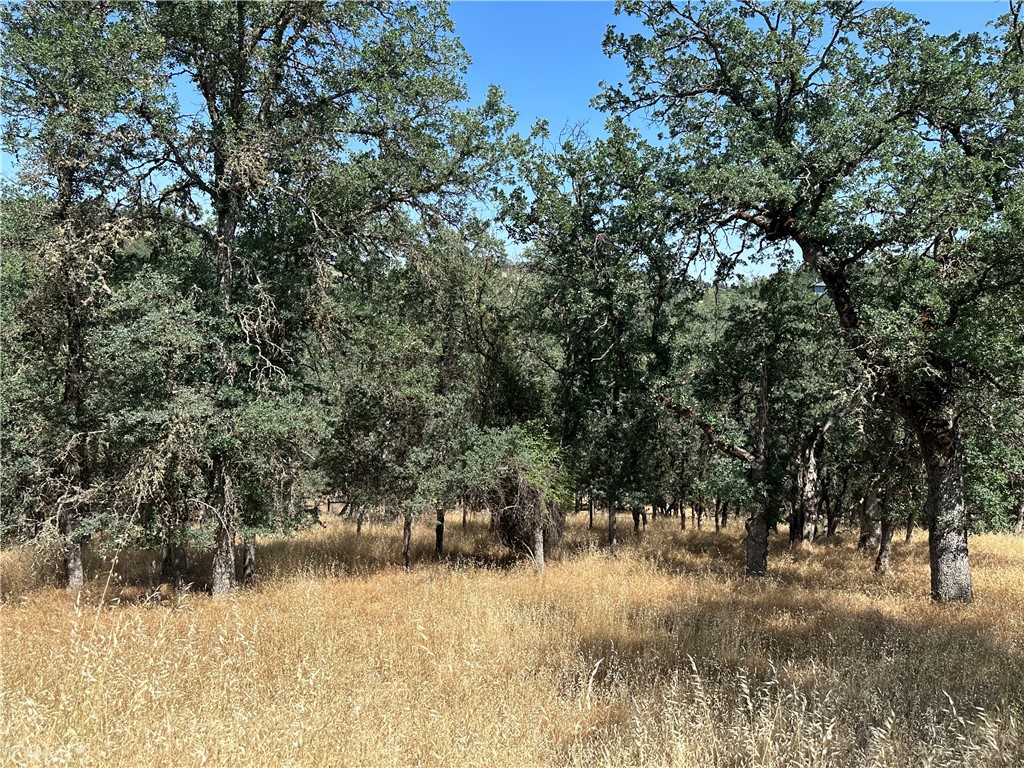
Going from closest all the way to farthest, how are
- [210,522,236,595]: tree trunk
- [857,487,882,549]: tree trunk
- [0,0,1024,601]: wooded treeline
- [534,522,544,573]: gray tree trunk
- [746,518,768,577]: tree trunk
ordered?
1. [0,0,1024,601]: wooded treeline
2. [210,522,236,595]: tree trunk
3. [746,518,768,577]: tree trunk
4. [534,522,544,573]: gray tree trunk
5. [857,487,882,549]: tree trunk

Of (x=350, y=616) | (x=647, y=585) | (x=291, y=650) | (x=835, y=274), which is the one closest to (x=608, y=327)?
(x=835, y=274)

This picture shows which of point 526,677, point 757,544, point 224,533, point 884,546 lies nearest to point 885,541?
point 884,546

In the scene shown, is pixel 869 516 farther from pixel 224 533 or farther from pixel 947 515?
pixel 224 533

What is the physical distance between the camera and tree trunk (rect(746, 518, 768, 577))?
12.9 m

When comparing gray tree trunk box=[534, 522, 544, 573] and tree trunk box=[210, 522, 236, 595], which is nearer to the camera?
tree trunk box=[210, 522, 236, 595]

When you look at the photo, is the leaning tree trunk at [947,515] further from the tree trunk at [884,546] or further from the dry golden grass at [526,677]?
the tree trunk at [884,546]

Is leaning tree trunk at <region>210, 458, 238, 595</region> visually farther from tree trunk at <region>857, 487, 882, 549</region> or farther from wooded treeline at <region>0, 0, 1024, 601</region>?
tree trunk at <region>857, 487, 882, 549</region>

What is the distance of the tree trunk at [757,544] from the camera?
1288cm

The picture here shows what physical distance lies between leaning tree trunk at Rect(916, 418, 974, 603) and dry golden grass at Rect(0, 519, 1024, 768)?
0.41m

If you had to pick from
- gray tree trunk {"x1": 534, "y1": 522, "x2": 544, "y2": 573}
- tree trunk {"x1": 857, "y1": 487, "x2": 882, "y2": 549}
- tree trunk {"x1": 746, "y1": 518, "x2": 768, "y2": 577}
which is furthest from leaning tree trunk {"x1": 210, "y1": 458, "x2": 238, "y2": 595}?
tree trunk {"x1": 857, "y1": 487, "x2": 882, "y2": 549}

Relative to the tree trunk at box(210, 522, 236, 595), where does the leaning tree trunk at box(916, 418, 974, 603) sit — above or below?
above

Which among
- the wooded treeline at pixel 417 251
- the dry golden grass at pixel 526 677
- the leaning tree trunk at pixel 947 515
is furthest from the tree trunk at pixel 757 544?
the leaning tree trunk at pixel 947 515

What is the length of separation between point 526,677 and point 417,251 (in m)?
8.34

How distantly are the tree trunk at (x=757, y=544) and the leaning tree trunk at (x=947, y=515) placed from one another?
3403mm
